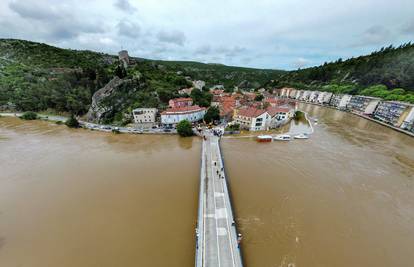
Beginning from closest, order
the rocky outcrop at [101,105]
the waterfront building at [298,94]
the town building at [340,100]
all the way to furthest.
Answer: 1. the rocky outcrop at [101,105]
2. the town building at [340,100]
3. the waterfront building at [298,94]

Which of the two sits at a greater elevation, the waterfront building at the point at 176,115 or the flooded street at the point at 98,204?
the waterfront building at the point at 176,115

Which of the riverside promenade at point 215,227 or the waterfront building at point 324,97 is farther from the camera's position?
the waterfront building at point 324,97

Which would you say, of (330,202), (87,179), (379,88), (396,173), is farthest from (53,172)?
(379,88)

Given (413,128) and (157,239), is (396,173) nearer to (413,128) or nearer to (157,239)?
(413,128)

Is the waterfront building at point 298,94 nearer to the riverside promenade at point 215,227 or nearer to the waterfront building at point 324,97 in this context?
the waterfront building at point 324,97

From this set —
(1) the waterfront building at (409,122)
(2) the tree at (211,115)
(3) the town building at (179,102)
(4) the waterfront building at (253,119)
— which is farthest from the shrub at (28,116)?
(1) the waterfront building at (409,122)

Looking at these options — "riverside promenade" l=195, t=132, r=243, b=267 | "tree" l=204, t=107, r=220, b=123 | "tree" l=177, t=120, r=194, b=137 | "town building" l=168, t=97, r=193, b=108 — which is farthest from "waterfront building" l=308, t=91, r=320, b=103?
"riverside promenade" l=195, t=132, r=243, b=267

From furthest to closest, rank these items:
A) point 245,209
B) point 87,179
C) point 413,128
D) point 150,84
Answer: point 150,84
point 413,128
point 87,179
point 245,209
